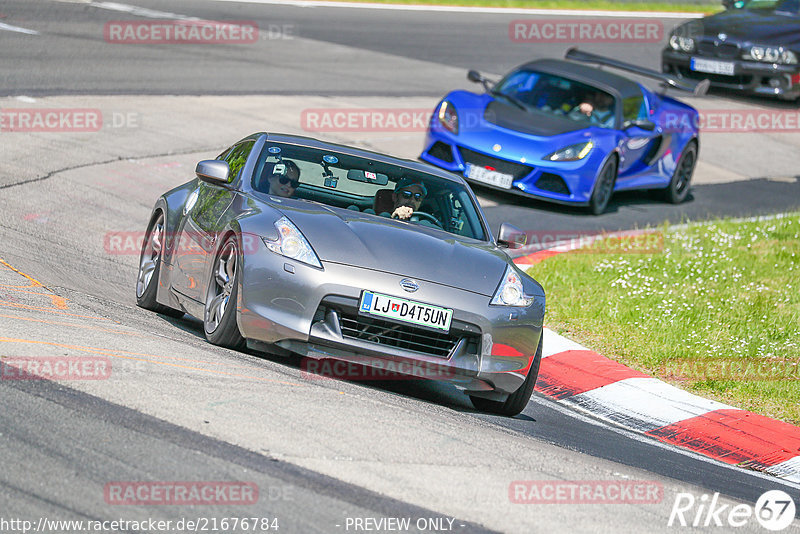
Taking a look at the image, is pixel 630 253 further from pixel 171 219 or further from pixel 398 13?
pixel 398 13

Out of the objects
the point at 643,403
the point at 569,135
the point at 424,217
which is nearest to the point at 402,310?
the point at 424,217

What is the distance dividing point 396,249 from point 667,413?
233cm

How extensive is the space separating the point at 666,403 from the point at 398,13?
1996 cm

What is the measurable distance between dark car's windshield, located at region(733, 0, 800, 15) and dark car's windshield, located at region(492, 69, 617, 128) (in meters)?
9.28

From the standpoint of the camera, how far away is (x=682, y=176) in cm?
1552

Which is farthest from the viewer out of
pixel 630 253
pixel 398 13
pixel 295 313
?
pixel 398 13

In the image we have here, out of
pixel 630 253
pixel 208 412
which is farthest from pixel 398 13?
pixel 208 412

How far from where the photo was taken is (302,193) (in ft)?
24.1

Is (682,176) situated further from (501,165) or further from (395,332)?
(395,332)

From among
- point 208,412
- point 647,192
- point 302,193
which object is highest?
point 302,193

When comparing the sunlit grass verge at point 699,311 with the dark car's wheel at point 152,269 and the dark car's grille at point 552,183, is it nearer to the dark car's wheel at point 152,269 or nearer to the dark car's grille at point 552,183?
the dark car's grille at point 552,183

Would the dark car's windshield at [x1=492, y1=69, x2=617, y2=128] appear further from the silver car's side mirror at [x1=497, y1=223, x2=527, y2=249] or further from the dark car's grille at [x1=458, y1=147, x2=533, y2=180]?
the silver car's side mirror at [x1=497, y1=223, x2=527, y2=249]

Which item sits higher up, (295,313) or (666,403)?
(295,313)

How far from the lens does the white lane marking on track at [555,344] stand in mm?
8617
